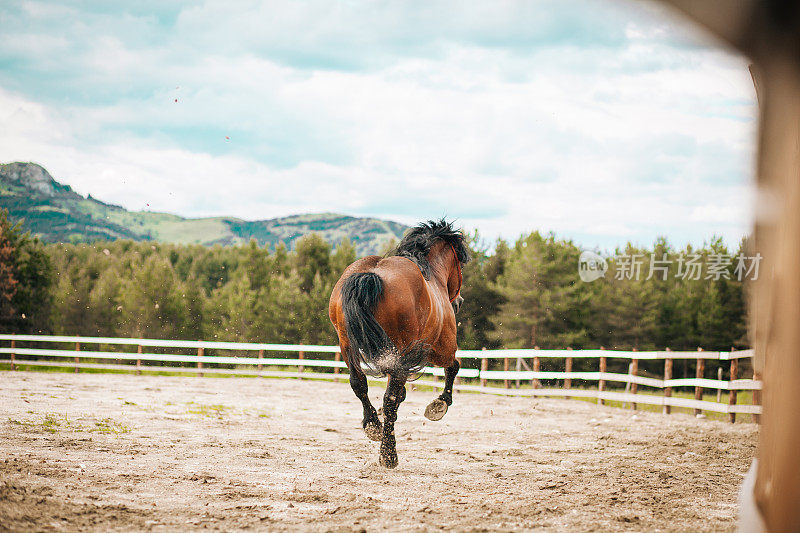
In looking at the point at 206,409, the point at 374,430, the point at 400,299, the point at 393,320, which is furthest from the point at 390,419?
the point at 206,409

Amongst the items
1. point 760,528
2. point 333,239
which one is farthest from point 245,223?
point 760,528

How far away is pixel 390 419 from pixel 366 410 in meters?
0.34

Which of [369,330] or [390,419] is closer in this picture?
[369,330]

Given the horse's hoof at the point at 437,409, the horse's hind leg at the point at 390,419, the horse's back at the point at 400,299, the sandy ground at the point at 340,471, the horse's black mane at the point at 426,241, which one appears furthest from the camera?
the horse's hoof at the point at 437,409

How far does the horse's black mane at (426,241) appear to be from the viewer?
214 inches

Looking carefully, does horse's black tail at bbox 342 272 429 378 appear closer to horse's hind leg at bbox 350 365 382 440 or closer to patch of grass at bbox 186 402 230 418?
horse's hind leg at bbox 350 365 382 440

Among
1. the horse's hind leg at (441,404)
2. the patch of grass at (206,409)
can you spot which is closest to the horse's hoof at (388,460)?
the horse's hind leg at (441,404)

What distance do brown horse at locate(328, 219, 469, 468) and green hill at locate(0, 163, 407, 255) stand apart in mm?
31598

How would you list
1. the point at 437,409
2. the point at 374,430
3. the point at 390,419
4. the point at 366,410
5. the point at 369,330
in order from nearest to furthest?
the point at 369,330
the point at 390,419
the point at 374,430
the point at 366,410
the point at 437,409

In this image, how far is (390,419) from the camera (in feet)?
16.3

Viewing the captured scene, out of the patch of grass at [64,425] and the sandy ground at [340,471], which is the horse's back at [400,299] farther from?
the patch of grass at [64,425]

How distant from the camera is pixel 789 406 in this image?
0.99 meters

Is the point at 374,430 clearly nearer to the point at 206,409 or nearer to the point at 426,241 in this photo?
the point at 426,241

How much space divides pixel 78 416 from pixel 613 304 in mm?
33233
